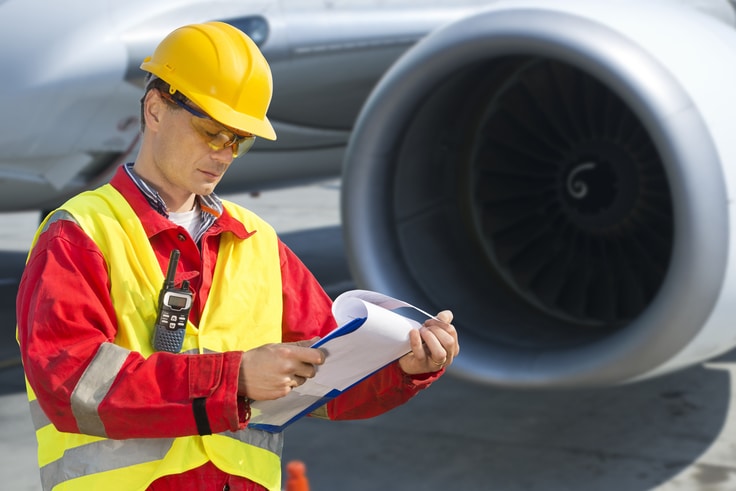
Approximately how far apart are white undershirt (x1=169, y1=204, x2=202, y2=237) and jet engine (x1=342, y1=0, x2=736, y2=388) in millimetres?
2181

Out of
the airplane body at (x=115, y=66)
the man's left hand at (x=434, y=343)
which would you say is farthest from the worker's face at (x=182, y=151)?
the airplane body at (x=115, y=66)

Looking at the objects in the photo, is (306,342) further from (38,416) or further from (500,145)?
(500,145)

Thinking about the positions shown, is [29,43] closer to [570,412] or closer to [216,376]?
[570,412]

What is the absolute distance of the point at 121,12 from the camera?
17.9 ft

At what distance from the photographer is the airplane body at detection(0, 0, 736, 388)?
11.8 ft

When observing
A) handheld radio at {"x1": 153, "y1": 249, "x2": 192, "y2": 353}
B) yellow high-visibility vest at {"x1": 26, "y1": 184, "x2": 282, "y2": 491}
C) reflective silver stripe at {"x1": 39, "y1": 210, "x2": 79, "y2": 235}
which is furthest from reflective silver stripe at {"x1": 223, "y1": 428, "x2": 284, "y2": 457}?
reflective silver stripe at {"x1": 39, "y1": 210, "x2": 79, "y2": 235}

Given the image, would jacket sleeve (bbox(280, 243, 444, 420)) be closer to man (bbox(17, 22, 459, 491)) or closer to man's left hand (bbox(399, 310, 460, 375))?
man (bbox(17, 22, 459, 491))

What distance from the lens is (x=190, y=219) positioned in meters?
1.71

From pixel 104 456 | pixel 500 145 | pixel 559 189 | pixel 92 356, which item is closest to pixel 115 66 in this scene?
pixel 500 145

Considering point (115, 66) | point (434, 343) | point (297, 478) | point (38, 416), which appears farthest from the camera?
point (115, 66)

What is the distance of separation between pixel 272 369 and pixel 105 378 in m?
0.23

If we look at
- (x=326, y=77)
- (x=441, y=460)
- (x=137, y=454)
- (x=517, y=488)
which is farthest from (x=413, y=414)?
(x=137, y=454)

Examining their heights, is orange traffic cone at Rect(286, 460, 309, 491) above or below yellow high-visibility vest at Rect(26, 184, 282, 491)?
below

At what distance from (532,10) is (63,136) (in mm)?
2630
